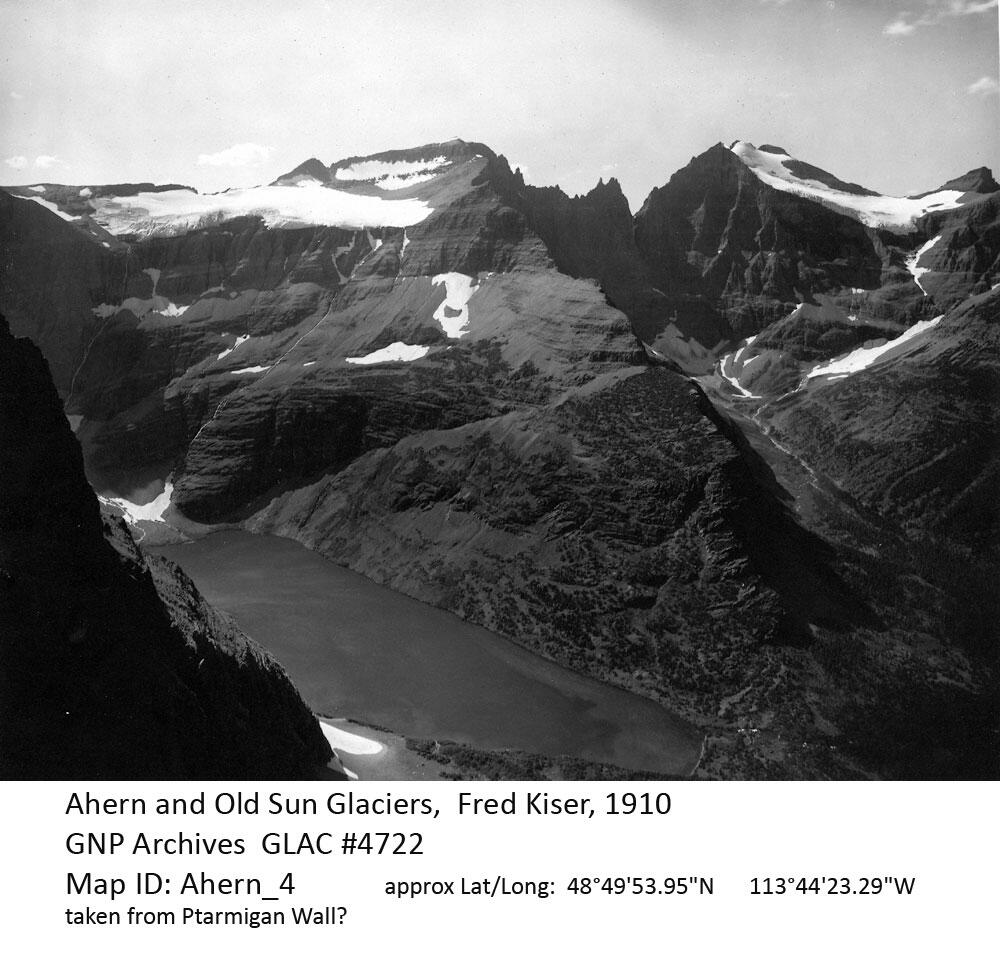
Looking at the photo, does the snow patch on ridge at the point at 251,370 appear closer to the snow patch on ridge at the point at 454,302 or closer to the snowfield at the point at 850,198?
the snow patch on ridge at the point at 454,302

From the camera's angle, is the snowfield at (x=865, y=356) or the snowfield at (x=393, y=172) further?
the snowfield at (x=865, y=356)

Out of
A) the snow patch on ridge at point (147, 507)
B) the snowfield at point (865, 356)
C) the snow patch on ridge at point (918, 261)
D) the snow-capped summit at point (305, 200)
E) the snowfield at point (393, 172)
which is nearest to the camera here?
the snow patch on ridge at point (147, 507)

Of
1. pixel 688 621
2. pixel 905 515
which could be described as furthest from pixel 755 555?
pixel 905 515

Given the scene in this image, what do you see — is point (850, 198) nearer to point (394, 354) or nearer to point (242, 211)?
point (242, 211)

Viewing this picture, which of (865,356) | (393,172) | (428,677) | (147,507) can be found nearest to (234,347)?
(147,507)

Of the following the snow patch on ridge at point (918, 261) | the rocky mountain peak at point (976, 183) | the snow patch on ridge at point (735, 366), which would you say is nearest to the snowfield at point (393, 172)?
the snow patch on ridge at point (735, 366)

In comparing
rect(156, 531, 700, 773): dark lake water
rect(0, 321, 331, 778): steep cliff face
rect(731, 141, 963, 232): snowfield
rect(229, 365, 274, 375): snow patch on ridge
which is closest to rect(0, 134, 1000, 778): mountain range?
rect(229, 365, 274, 375): snow patch on ridge

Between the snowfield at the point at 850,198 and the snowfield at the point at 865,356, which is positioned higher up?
the snowfield at the point at 850,198
